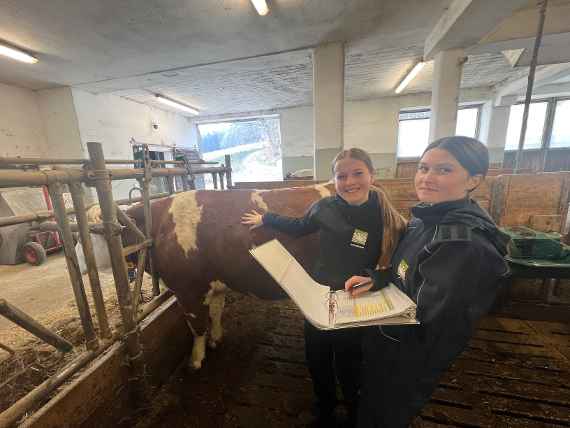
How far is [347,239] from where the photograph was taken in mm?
1200

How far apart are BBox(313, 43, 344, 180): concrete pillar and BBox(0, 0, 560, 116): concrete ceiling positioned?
25 centimetres

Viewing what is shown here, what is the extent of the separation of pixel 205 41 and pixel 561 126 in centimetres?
1218

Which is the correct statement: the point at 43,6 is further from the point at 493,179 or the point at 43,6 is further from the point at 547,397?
the point at 547,397

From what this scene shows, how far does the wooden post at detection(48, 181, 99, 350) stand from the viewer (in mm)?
1119

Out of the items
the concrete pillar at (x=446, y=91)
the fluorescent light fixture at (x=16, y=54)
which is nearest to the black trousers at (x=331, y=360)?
the concrete pillar at (x=446, y=91)

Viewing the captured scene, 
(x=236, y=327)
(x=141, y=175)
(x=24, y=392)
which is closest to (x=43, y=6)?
(x=141, y=175)

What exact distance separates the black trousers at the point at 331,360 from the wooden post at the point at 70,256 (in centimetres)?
121

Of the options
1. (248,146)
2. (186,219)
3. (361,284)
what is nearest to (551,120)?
(248,146)

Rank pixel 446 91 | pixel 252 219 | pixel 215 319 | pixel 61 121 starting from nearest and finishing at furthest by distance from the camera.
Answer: pixel 252 219 → pixel 215 319 → pixel 446 91 → pixel 61 121

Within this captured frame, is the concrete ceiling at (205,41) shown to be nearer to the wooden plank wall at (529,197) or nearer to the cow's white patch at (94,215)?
the wooden plank wall at (529,197)

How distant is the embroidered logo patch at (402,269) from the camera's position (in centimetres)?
95

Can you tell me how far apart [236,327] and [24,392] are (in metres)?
1.49

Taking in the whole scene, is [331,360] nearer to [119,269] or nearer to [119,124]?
[119,269]

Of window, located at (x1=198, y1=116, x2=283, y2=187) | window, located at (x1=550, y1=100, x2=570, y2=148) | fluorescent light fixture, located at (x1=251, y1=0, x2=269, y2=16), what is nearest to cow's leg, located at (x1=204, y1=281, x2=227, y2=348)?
fluorescent light fixture, located at (x1=251, y1=0, x2=269, y2=16)
